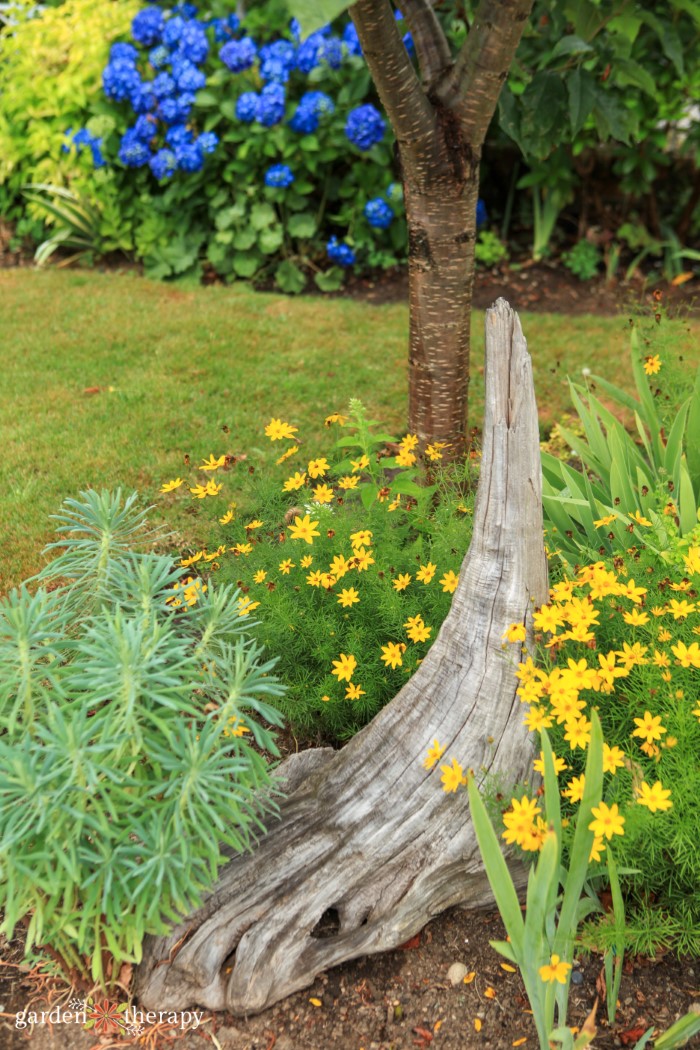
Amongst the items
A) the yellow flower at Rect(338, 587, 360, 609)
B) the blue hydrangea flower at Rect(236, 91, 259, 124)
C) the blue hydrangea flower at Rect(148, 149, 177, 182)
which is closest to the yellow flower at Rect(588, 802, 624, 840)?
the yellow flower at Rect(338, 587, 360, 609)

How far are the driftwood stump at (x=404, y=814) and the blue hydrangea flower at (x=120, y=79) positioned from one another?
455cm

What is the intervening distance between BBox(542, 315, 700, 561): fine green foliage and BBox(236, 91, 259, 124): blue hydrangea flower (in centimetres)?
328

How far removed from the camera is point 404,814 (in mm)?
2053

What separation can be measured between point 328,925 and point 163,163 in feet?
15.8

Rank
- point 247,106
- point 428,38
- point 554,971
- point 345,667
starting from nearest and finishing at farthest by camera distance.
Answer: point 554,971 < point 345,667 < point 428,38 < point 247,106

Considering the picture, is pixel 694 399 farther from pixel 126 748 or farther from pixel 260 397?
pixel 260 397

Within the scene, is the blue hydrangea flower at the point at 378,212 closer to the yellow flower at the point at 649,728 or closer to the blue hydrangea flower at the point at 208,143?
the blue hydrangea flower at the point at 208,143

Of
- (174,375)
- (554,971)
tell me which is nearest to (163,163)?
(174,375)

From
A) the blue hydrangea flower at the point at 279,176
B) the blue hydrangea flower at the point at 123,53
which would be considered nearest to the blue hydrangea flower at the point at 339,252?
the blue hydrangea flower at the point at 279,176

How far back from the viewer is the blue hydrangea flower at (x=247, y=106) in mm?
5441

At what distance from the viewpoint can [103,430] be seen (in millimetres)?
4176

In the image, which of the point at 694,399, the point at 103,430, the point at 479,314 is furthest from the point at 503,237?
the point at 694,399

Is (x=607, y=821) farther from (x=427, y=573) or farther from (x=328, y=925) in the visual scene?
(x=427, y=573)

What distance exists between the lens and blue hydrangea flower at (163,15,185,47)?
5.66 meters
